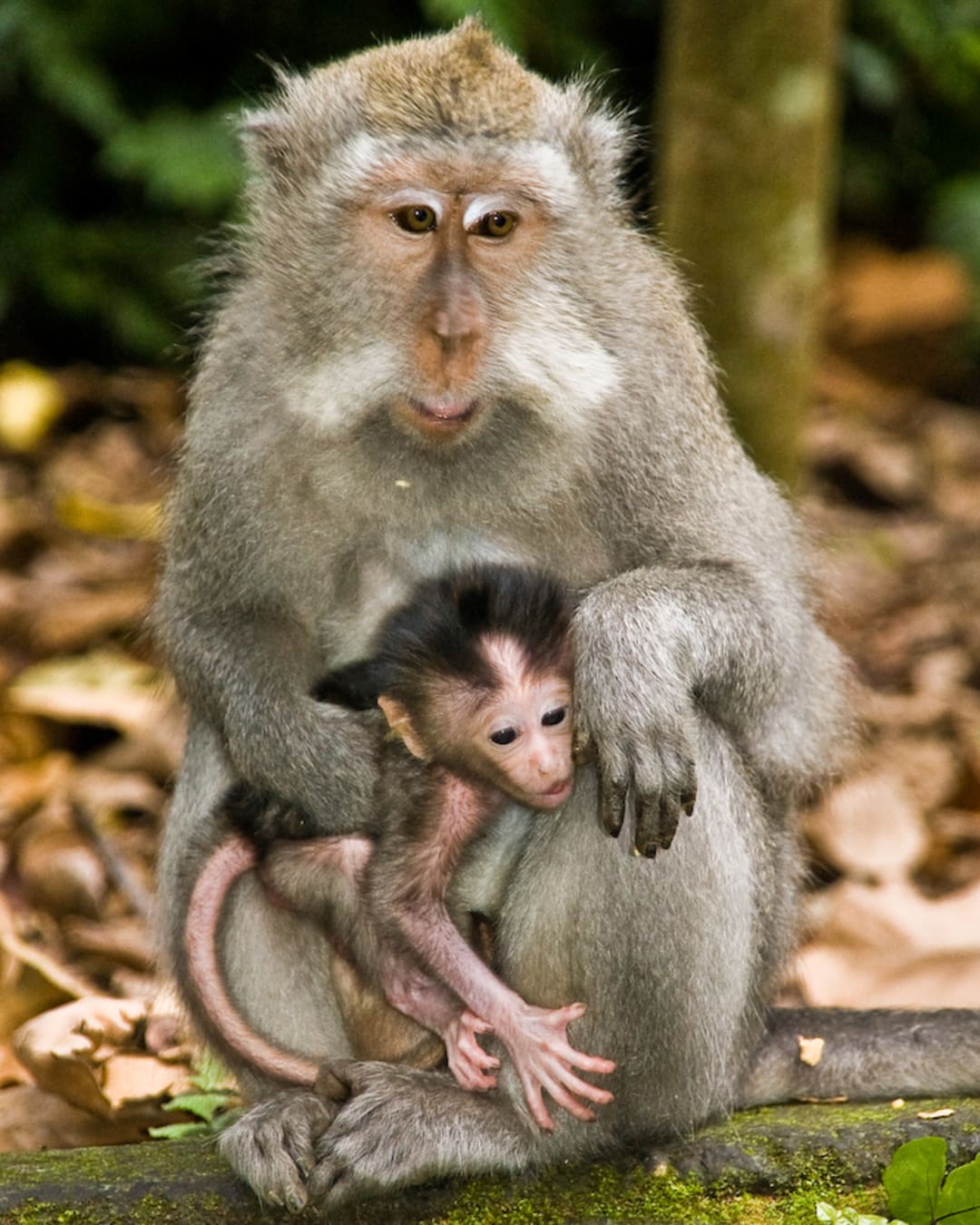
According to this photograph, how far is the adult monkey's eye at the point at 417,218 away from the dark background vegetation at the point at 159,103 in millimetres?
5277

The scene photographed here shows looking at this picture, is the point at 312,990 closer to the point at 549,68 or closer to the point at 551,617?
the point at 551,617

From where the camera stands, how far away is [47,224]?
452 inches

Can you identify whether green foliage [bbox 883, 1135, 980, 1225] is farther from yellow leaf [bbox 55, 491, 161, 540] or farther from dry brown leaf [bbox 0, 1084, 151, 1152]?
yellow leaf [bbox 55, 491, 161, 540]

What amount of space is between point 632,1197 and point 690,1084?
30 cm

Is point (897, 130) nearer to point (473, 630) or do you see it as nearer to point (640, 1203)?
point (473, 630)

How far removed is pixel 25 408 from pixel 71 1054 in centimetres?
726

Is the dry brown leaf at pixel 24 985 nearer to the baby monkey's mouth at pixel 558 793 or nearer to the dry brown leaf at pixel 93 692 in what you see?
the dry brown leaf at pixel 93 692

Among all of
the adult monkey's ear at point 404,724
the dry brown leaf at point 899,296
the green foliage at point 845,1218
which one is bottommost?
the green foliage at point 845,1218

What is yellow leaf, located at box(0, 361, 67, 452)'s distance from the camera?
38.1 feet

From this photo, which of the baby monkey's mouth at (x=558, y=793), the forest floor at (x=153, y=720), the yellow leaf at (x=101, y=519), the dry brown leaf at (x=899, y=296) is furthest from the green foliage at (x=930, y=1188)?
the dry brown leaf at (x=899, y=296)

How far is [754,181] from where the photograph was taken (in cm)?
799

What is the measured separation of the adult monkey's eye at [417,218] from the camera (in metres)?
4.66

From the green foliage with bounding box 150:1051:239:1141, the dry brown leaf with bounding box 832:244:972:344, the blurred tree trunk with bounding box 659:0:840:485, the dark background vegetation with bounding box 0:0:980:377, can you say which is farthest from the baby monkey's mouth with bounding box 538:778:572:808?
the dry brown leaf with bounding box 832:244:972:344

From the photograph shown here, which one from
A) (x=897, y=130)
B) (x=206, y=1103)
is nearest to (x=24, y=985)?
(x=206, y=1103)
